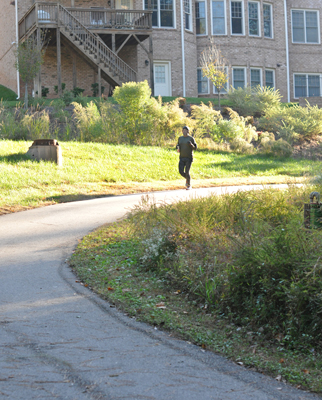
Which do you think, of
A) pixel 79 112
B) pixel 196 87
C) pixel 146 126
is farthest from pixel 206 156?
pixel 196 87

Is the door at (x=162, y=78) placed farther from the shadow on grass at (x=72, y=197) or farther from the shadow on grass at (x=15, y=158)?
the shadow on grass at (x=72, y=197)

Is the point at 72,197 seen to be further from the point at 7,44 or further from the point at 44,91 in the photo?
the point at 7,44

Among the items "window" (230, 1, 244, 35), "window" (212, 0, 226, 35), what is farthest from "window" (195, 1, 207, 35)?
"window" (230, 1, 244, 35)

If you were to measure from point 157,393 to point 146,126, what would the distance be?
18.3 metres

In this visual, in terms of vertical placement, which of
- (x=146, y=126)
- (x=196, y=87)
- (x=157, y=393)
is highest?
(x=196, y=87)

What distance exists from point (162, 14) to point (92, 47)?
18.8ft

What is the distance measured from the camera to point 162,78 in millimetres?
31281

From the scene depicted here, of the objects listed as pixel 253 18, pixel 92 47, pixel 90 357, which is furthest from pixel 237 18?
pixel 90 357

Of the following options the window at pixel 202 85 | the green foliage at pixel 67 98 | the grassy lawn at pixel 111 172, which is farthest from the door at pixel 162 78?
the grassy lawn at pixel 111 172

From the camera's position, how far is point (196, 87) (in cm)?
3198

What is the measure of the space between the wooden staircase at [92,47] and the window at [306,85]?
12918mm

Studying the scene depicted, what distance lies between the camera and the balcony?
26672 mm

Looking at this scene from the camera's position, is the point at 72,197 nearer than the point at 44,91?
Yes

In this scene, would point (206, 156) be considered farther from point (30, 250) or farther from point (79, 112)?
point (30, 250)
